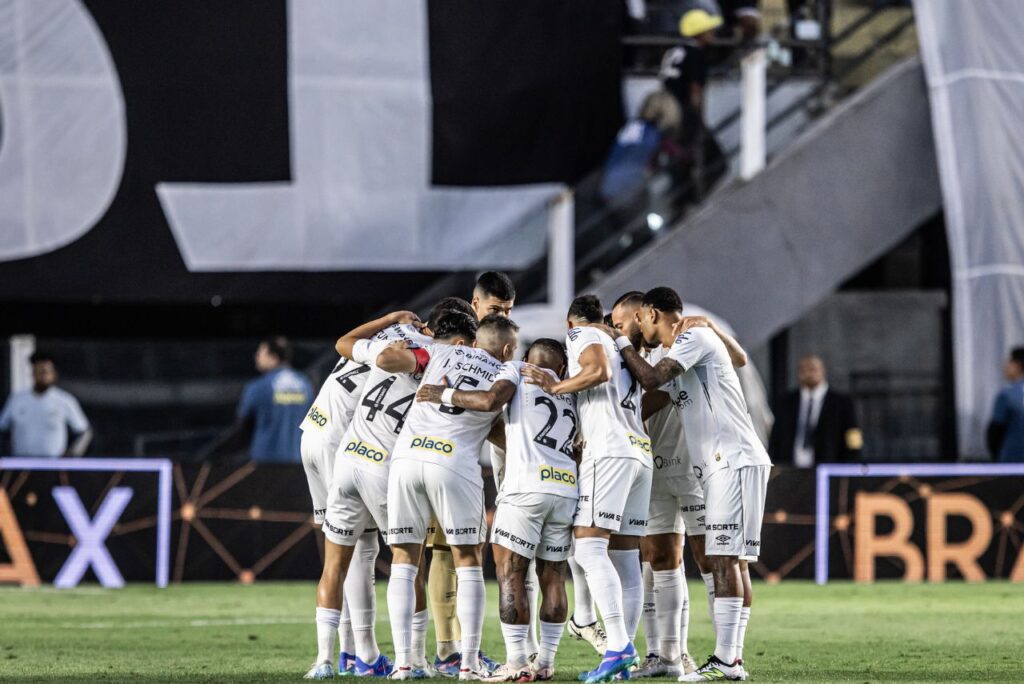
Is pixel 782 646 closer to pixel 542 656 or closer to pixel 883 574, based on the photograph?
pixel 542 656

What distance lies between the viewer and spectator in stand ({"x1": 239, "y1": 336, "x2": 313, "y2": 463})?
16.0 m

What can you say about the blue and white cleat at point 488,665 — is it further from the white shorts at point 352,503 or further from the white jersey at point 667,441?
the white jersey at point 667,441

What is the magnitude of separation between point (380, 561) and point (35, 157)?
5365 mm

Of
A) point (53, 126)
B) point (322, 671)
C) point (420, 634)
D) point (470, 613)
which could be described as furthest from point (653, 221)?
point (322, 671)

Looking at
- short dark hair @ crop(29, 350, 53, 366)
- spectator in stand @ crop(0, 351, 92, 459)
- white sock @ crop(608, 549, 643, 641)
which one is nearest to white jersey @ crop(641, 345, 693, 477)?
white sock @ crop(608, 549, 643, 641)

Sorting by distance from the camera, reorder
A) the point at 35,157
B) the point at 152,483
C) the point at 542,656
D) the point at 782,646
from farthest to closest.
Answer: the point at 35,157
the point at 152,483
the point at 782,646
the point at 542,656

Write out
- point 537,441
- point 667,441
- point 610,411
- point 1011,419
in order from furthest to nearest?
point 1011,419
point 667,441
point 610,411
point 537,441

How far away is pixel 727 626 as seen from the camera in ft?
30.3

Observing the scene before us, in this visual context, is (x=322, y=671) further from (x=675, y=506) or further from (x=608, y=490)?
(x=675, y=506)

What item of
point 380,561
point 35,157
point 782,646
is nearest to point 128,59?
point 35,157

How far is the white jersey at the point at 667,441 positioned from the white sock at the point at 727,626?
840 mm

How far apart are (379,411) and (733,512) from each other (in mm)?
2048

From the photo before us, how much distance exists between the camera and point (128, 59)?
1719cm

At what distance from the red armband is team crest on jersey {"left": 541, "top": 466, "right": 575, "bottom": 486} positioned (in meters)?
0.92
